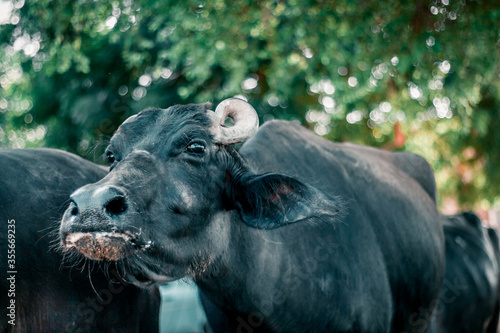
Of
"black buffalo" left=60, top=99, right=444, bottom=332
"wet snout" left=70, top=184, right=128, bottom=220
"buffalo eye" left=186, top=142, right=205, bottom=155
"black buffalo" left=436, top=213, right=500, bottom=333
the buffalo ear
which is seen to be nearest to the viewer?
"wet snout" left=70, top=184, right=128, bottom=220

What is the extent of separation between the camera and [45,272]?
10.7 ft

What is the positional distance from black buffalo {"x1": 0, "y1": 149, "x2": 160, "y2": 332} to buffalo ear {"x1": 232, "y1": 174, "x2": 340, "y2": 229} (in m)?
0.98

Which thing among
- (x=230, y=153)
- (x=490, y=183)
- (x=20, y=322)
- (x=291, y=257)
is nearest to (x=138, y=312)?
(x=20, y=322)

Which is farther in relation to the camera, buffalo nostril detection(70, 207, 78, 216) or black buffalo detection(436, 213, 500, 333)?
black buffalo detection(436, 213, 500, 333)

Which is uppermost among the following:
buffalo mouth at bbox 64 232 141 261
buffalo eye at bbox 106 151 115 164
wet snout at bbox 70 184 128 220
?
wet snout at bbox 70 184 128 220

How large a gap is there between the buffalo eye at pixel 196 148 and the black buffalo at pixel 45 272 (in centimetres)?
96

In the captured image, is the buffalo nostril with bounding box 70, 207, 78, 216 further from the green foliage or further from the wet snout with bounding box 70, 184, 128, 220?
the green foliage

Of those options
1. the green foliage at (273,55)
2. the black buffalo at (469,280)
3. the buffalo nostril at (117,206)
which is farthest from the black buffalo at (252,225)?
the black buffalo at (469,280)

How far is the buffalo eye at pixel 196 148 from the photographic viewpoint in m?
3.07

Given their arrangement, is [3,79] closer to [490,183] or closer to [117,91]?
[117,91]

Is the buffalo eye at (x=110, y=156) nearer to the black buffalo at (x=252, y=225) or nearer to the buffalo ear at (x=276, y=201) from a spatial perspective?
the black buffalo at (x=252, y=225)

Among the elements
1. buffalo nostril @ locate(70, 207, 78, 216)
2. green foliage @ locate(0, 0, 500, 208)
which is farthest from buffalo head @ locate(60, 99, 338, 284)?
green foliage @ locate(0, 0, 500, 208)

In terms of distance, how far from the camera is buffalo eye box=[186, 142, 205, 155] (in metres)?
3.07

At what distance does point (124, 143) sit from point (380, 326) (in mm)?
2298
